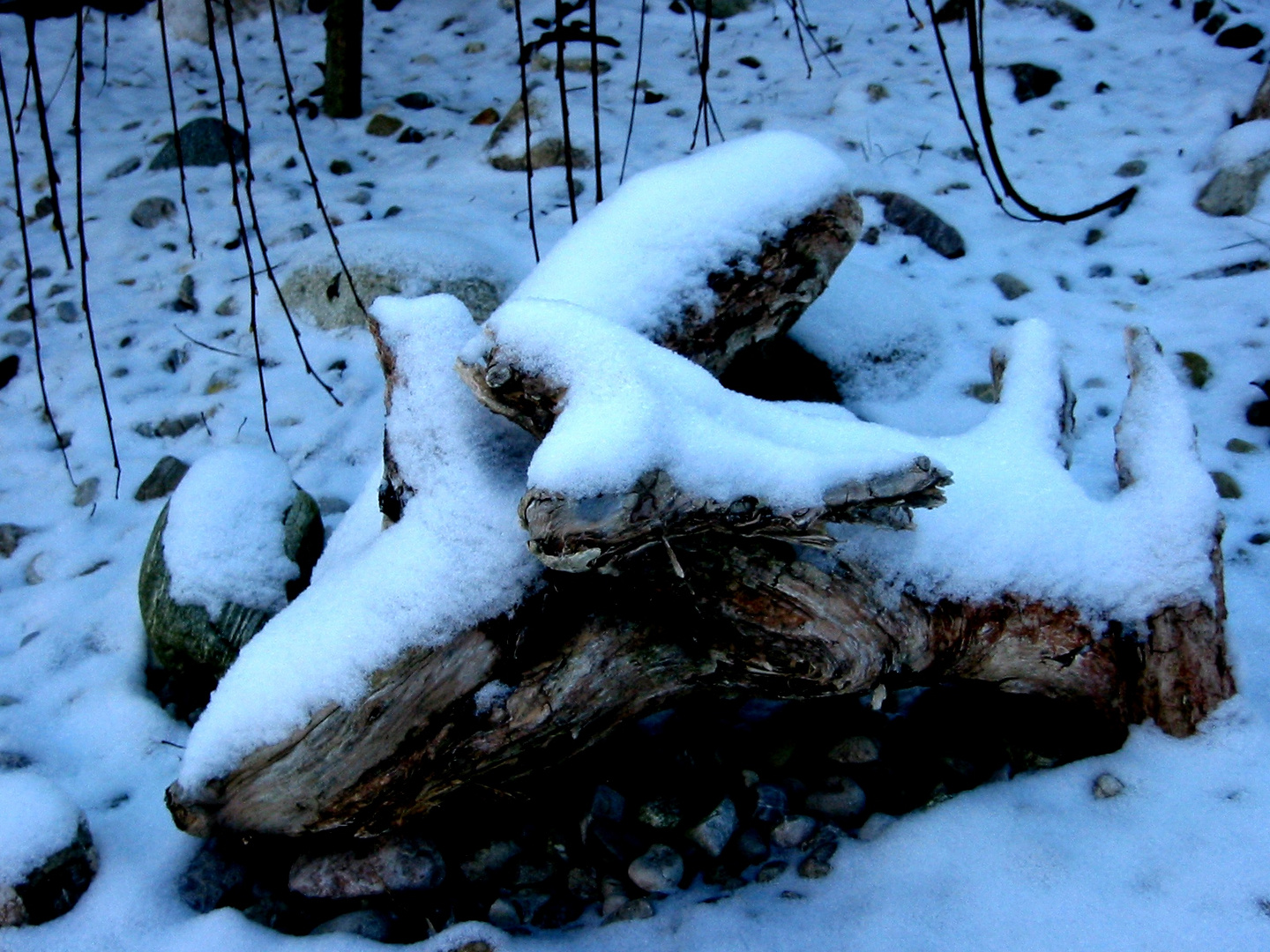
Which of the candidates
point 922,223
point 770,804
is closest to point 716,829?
point 770,804

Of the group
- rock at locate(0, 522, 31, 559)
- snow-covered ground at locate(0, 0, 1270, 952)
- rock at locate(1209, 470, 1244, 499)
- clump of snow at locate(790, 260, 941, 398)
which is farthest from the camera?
clump of snow at locate(790, 260, 941, 398)

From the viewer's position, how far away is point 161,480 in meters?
2.91

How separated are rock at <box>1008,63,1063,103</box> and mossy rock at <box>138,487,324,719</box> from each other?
11.8ft

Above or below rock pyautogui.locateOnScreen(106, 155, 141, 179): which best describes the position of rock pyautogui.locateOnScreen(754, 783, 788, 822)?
below

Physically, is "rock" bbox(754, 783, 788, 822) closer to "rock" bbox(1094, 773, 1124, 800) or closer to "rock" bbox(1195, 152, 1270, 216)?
"rock" bbox(1094, 773, 1124, 800)

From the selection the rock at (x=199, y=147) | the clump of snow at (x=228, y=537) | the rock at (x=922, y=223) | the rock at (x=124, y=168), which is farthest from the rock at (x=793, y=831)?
the rock at (x=124, y=168)

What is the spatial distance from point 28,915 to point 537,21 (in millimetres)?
4638

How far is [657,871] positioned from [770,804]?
0.26m

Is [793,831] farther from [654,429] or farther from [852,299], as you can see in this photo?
[852,299]

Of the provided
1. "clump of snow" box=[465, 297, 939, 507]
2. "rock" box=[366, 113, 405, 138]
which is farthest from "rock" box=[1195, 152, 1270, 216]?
"rock" box=[366, 113, 405, 138]

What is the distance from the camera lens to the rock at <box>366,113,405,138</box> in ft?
15.1

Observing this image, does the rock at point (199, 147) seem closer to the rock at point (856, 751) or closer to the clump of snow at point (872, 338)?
the clump of snow at point (872, 338)

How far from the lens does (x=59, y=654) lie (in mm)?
2416

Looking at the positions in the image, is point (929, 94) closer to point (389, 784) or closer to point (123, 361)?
point (123, 361)
